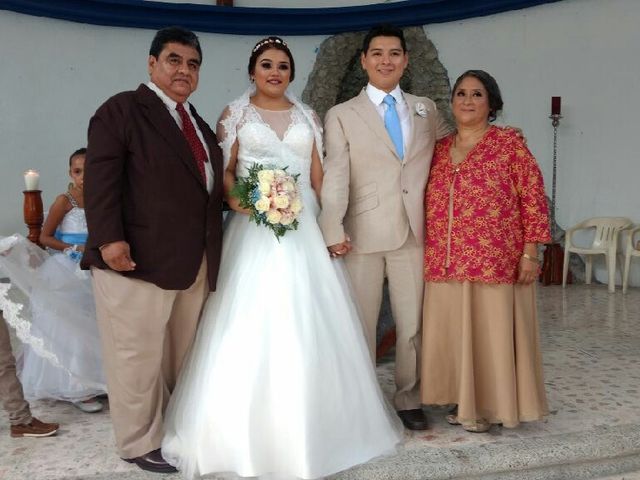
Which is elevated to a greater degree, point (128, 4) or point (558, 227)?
point (128, 4)

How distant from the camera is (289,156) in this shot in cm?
260

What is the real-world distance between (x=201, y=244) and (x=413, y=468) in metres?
1.20

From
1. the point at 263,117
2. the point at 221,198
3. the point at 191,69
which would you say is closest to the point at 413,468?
the point at 221,198

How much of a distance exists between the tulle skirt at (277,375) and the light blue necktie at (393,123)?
0.52 meters

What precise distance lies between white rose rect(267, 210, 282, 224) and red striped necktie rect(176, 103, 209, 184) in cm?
29

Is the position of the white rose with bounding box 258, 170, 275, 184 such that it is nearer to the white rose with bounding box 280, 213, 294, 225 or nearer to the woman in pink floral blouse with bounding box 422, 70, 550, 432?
the white rose with bounding box 280, 213, 294, 225

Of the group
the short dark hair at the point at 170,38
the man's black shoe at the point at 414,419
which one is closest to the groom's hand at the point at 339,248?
the man's black shoe at the point at 414,419

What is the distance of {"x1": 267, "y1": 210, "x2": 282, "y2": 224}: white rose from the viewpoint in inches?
89.4

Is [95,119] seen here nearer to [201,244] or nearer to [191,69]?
[191,69]

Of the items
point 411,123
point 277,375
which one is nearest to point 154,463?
point 277,375

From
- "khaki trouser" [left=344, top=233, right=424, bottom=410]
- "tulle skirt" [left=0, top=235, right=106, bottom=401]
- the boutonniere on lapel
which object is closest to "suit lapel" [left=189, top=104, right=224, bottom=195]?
"khaki trouser" [left=344, top=233, right=424, bottom=410]

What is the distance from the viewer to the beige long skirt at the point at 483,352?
250 cm

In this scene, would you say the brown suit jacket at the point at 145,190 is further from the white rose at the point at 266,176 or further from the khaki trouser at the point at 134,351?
the white rose at the point at 266,176

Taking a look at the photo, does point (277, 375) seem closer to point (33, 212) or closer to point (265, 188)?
point (265, 188)
